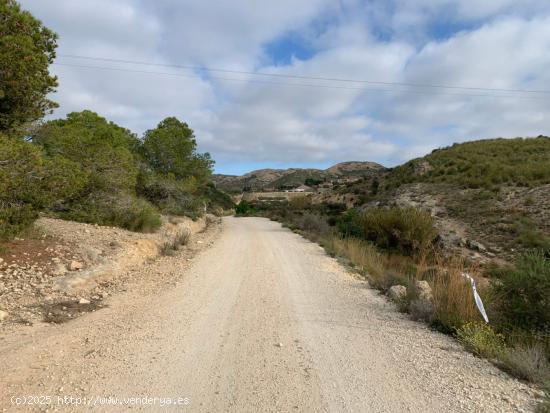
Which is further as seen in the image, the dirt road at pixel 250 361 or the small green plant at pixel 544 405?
the dirt road at pixel 250 361

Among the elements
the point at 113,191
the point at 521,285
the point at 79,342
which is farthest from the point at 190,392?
the point at 113,191

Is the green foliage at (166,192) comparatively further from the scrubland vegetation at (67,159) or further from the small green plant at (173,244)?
the small green plant at (173,244)

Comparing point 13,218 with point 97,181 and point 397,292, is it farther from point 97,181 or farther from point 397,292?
point 397,292

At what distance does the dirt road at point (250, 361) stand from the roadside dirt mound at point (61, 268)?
0.77 meters

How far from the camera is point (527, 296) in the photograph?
6.41 meters

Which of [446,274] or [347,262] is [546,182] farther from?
[446,274]

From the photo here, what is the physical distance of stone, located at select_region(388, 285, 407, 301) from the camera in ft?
27.6

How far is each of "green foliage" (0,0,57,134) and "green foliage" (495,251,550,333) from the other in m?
10.5

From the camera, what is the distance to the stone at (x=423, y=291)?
7.78 meters

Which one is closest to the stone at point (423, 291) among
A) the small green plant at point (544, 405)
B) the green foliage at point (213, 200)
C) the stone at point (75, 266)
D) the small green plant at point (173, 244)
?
the small green plant at point (544, 405)

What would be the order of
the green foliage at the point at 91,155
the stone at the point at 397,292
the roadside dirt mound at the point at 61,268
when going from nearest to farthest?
the roadside dirt mound at the point at 61,268, the stone at the point at 397,292, the green foliage at the point at 91,155

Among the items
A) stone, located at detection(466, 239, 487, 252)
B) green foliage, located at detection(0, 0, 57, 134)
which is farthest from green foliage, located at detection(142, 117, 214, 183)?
stone, located at detection(466, 239, 487, 252)

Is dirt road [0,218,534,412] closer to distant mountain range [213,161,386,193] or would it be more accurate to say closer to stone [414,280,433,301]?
stone [414,280,433,301]

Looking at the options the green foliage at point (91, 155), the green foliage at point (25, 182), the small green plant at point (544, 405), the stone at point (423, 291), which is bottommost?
the small green plant at point (544, 405)
